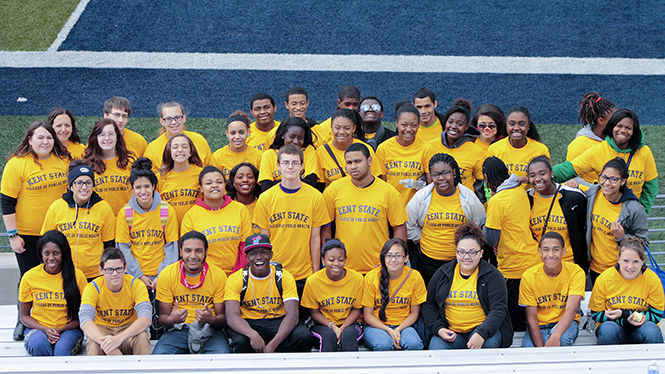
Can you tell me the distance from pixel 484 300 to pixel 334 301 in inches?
40.6

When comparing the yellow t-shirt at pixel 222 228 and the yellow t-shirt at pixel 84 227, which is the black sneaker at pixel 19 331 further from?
the yellow t-shirt at pixel 222 228

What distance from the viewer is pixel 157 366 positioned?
A: 5.02 metres

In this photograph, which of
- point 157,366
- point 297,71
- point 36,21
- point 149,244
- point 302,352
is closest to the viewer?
point 157,366

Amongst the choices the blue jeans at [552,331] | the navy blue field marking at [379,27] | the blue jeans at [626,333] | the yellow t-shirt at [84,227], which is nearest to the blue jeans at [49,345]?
the yellow t-shirt at [84,227]

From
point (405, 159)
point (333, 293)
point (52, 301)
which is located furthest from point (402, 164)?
point (52, 301)

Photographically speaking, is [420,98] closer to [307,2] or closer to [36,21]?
[307,2]

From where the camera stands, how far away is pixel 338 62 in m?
12.4

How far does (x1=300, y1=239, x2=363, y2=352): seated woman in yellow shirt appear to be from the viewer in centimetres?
551

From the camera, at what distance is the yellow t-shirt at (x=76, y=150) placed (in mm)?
6379

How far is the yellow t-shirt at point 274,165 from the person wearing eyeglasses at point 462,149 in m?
0.90

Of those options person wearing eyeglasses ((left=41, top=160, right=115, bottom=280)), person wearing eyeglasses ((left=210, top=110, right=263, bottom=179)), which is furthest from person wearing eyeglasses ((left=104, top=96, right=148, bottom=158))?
person wearing eyeglasses ((left=41, top=160, right=115, bottom=280))

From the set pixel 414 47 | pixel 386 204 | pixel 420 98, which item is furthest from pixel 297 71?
pixel 386 204

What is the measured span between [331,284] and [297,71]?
708cm

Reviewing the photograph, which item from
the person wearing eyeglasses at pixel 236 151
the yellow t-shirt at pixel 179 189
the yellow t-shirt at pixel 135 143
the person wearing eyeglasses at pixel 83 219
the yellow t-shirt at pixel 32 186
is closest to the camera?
the person wearing eyeglasses at pixel 83 219
